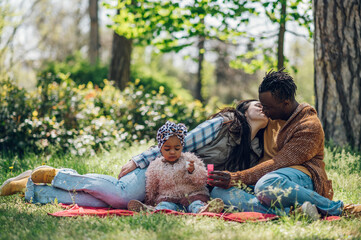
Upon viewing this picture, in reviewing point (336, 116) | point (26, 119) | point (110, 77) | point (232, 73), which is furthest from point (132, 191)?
point (232, 73)

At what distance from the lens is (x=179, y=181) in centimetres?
379

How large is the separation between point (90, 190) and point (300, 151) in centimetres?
204

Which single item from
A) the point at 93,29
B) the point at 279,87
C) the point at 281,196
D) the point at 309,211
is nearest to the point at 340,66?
the point at 279,87

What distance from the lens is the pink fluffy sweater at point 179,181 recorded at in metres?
3.76

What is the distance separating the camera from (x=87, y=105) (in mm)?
7230

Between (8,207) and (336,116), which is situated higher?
(336,116)

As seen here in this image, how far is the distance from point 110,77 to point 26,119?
454cm

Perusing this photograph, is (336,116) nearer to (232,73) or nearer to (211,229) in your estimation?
(211,229)

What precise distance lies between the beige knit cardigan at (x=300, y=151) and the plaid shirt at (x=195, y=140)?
1.90 ft

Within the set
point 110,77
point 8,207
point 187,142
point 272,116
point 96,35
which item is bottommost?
point 8,207

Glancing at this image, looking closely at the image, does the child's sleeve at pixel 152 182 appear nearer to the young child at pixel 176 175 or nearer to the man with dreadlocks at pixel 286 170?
the young child at pixel 176 175

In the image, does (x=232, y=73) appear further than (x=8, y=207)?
Yes

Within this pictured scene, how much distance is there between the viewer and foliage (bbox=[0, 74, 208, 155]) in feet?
21.5

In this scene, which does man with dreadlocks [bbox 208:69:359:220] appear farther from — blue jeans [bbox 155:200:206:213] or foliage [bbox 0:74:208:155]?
foliage [bbox 0:74:208:155]
